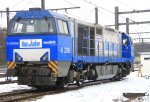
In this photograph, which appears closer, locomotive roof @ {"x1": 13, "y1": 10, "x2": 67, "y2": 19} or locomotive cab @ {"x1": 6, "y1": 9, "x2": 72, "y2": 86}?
locomotive cab @ {"x1": 6, "y1": 9, "x2": 72, "y2": 86}

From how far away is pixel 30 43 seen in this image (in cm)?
1694

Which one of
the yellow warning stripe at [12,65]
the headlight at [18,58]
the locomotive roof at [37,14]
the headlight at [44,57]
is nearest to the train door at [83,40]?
the locomotive roof at [37,14]

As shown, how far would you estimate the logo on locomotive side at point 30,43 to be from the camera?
16828 millimetres

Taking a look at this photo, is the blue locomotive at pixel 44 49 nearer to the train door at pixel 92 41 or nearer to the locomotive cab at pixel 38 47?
the locomotive cab at pixel 38 47

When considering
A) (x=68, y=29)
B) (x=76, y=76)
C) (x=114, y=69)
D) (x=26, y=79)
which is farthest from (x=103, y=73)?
(x=26, y=79)

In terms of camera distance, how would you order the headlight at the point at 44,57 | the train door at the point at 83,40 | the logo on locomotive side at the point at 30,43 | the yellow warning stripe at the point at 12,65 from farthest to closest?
the train door at the point at 83,40, the yellow warning stripe at the point at 12,65, the logo on locomotive side at the point at 30,43, the headlight at the point at 44,57

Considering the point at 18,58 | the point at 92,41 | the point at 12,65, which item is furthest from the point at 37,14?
the point at 92,41

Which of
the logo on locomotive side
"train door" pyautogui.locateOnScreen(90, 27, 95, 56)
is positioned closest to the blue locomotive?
the logo on locomotive side

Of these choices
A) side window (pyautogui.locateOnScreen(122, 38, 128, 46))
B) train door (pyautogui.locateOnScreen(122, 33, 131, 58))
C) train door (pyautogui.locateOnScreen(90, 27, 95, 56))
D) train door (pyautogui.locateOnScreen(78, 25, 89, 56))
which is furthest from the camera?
side window (pyautogui.locateOnScreen(122, 38, 128, 46))

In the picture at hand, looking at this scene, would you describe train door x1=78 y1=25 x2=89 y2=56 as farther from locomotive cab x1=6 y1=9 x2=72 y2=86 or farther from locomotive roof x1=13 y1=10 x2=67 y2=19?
locomotive roof x1=13 y1=10 x2=67 y2=19

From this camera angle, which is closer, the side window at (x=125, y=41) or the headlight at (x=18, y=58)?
the headlight at (x=18, y=58)

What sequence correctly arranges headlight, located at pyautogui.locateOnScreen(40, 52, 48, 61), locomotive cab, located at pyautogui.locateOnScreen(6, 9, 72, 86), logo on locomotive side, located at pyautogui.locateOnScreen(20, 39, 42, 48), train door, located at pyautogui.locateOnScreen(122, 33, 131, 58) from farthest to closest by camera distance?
train door, located at pyautogui.locateOnScreen(122, 33, 131, 58) → logo on locomotive side, located at pyautogui.locateOnScreen(20, 39, 42, 48) → headlight, located at pyautogui.locateOnScreen(40, 52, 48, 61) → locomotive cab, located at pyautogui.locateOnScreen(6, 9, 72, 86)

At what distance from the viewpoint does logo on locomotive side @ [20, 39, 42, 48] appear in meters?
16.8

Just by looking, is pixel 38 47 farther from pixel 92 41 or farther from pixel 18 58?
pixel 92 41
